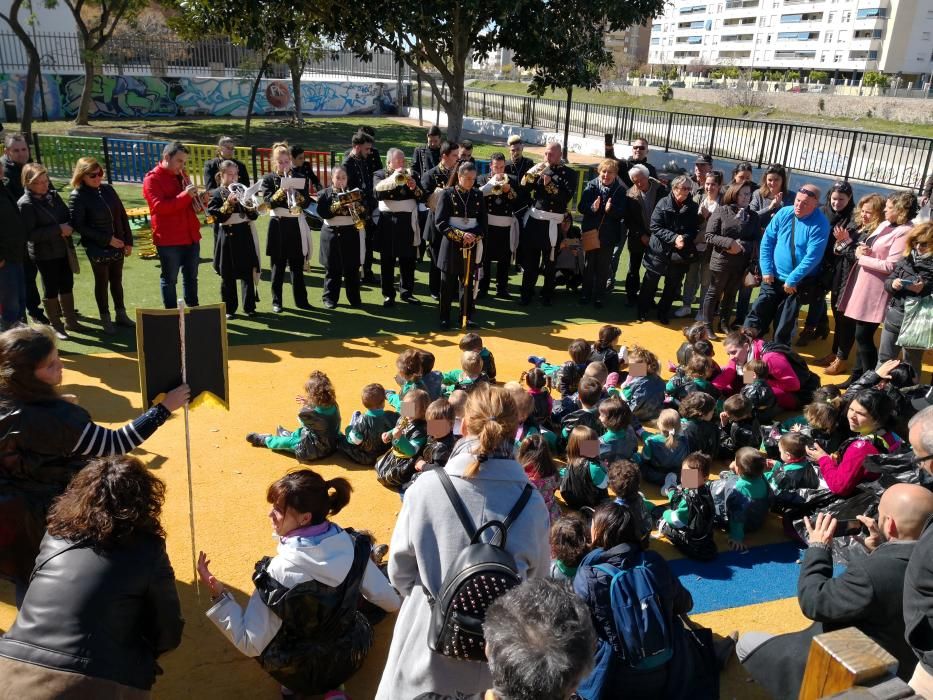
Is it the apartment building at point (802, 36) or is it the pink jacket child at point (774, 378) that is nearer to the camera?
the pink jacket child at point (774, 378)

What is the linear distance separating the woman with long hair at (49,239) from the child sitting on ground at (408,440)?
11.9 ft

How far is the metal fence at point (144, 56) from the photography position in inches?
1164

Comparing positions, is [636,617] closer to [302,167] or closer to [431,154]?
[302,167]

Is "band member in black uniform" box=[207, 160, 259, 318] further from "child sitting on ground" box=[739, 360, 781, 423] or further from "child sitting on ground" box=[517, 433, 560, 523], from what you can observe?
"child sitting on ground" box=[739, 360, 781, 423]

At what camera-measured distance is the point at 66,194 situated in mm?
14219

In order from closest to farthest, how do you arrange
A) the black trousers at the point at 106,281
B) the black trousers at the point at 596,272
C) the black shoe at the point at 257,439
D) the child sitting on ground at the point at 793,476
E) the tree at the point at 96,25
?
the child sitting on ground at the point at 793,476 → the black shoe at the point at 257,439 → the black trousers at the point at 106,281 → the black trousers at the point at 596,272 → the tree at the point at 96,25

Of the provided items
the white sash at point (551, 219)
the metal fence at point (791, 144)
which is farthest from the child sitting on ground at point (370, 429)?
the metal fence at point (791, 144)

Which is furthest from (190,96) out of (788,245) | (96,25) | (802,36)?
(802,36)

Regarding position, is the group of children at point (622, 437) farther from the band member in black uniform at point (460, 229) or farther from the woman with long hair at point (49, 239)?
the woman with long hair at point (49, 239)

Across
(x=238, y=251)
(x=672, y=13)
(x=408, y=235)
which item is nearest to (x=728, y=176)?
(x=408, y=235)

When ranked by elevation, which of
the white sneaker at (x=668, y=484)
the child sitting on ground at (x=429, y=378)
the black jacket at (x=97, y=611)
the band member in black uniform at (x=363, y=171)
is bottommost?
the white sneaker at (x=668, y=484)

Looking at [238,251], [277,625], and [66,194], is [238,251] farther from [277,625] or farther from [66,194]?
[66,194]

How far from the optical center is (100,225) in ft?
24.6

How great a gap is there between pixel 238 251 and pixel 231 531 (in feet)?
13.8
